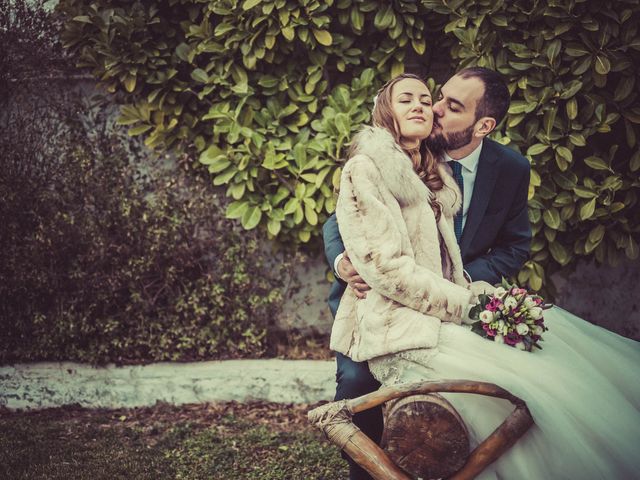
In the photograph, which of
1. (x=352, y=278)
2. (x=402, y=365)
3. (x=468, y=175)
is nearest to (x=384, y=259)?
(x=352, y=278)

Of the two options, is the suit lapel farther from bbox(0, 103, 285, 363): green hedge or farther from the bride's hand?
bbox(0, 103, 285, 363): green hedge

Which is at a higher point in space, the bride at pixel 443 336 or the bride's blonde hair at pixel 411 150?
the bride's blonde hair at pixel 411 150

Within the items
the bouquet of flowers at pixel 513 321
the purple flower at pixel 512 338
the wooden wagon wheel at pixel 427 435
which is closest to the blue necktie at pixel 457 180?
the bouquet of flowers at pixel 513 321

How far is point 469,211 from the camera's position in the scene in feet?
10.2

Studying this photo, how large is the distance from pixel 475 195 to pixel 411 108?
0.72 metres

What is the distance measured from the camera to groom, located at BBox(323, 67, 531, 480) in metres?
2.94

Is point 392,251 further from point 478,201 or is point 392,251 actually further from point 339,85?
point 339,85

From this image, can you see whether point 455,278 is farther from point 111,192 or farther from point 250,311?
point 111,192

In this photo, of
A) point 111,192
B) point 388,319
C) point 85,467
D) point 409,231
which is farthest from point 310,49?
point 85,467

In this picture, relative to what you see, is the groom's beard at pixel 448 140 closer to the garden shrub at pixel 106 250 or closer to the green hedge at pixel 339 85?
the green hedge at pixel 339 85

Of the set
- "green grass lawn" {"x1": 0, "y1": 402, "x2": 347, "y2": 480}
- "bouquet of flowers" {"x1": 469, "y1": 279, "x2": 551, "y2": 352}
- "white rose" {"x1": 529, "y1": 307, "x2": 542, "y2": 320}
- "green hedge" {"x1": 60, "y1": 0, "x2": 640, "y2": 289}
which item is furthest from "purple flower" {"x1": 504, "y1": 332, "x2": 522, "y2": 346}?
"green hedge" {"x1": 60, "y1": 0, "x2": 640, "y2": 289}

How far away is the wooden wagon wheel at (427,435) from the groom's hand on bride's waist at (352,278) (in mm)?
543

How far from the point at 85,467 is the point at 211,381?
104 cm

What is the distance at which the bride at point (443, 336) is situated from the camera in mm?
2102
